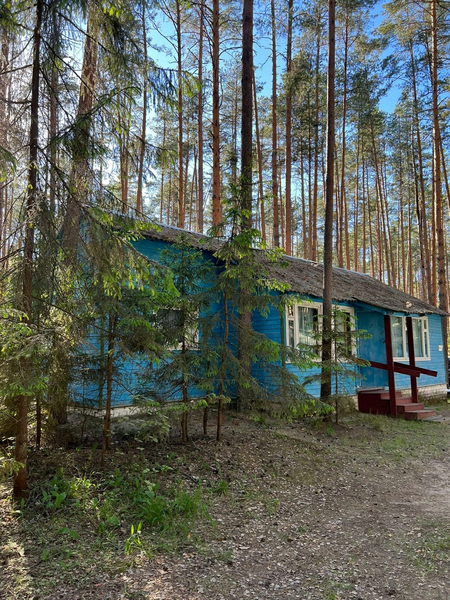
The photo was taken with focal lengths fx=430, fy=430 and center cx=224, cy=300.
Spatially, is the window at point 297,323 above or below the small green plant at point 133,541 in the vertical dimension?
above

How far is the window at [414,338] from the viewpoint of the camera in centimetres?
1498

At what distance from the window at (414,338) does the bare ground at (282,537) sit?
25.4ft

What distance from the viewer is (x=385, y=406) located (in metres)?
11.9

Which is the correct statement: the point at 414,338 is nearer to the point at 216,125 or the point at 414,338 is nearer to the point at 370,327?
the point at 370,327

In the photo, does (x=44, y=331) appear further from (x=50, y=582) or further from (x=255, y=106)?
(x=255, y=106)

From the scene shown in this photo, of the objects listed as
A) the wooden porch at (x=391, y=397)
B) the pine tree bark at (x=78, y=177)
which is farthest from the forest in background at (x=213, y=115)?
the wooden porch at (x=391, y=397)

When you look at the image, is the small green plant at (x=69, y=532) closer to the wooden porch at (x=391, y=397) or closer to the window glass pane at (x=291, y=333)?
the window glass pane at (x=291, y=333)

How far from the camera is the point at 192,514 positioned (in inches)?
181

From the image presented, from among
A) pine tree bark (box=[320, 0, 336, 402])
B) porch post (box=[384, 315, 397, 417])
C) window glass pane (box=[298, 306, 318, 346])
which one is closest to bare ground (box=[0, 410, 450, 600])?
pine tree bark (box=[320, 0, 336, 402])

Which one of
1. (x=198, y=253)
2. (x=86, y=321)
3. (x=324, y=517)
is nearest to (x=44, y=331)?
(x=86, y=321)

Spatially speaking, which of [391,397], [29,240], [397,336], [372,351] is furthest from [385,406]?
[29,240]

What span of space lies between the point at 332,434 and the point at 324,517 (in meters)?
4.02

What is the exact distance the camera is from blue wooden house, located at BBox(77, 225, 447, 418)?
1069 centimetres

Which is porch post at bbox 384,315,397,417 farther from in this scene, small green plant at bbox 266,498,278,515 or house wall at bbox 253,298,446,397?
small green plant at bbox 266,498,278,515
